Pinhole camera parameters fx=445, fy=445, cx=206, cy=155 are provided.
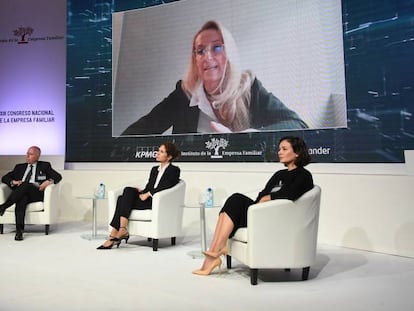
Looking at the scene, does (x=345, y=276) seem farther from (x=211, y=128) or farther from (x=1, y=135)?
(x=1, y=135)

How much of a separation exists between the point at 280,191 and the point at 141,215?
184 centimetres

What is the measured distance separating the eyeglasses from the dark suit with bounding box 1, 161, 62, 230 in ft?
8.19

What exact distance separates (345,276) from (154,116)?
3.85m

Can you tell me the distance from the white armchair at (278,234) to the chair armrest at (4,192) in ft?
12.0

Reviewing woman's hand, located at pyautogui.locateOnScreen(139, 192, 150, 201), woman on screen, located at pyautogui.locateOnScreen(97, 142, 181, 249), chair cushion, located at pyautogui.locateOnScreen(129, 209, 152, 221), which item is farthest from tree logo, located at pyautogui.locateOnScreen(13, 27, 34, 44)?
chair cushion, located at pyautogui.locateOnScreen(129, 209, 152, 221)

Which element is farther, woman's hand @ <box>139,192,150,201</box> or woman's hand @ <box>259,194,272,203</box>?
woman's hand @ <box>139,192,150,201</box>

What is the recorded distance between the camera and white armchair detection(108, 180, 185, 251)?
455 cm

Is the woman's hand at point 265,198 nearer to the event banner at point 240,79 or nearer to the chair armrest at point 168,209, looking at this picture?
the chair armrest at point 168,209

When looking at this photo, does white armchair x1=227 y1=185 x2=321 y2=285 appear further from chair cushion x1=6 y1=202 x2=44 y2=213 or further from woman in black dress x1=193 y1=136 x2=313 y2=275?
chair cushion x1=6 y1=202 x2=44 y2=213

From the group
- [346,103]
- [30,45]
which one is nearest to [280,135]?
[346,103]

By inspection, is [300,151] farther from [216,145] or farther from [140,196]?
[216,145]

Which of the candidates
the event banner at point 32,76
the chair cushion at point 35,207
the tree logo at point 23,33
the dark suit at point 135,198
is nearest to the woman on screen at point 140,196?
the dark suit at point 135,198

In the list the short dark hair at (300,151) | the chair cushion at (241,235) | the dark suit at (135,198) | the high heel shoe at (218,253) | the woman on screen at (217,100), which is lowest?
the high heel shoe at (218,253)

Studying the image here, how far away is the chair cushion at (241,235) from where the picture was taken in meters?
3.34
